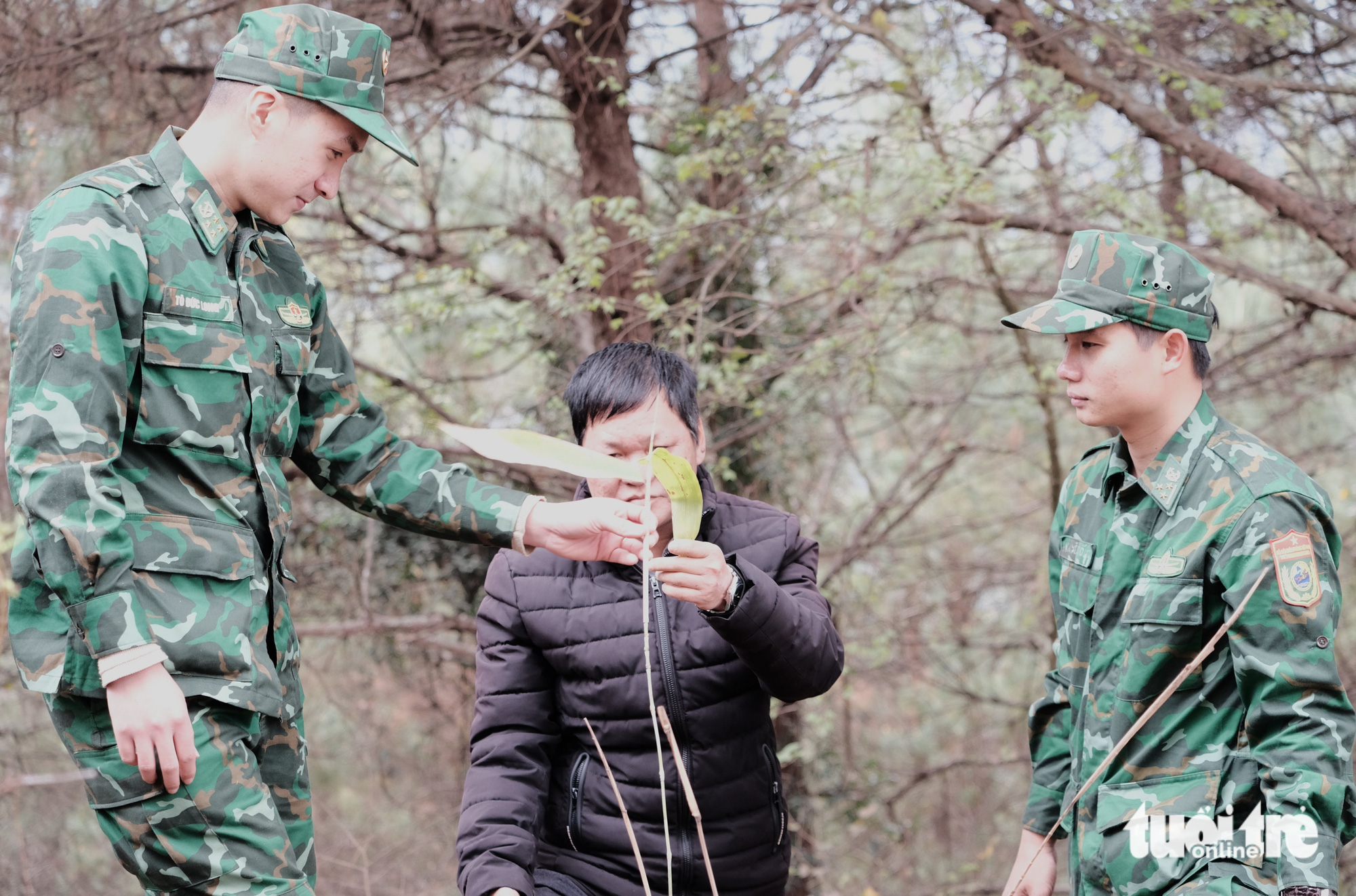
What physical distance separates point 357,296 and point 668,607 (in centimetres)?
337

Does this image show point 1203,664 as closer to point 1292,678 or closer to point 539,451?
point 1292,678

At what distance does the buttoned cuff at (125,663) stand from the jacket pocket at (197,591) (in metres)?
0.07

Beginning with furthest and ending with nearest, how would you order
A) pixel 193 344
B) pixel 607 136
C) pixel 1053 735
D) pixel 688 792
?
1. pixel 607 136
2. pixel 1053 735
3. pixel 193 344
4. pixel 688 792

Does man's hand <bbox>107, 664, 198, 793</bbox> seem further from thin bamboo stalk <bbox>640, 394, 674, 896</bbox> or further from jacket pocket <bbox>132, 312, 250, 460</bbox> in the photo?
thin bamboo stalk <bbox>640, 394, 674, 896</bbox>

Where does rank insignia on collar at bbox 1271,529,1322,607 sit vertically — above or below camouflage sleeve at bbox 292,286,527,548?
above

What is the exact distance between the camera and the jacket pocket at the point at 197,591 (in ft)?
6.18

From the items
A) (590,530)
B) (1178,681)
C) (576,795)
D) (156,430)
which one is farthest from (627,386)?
(1178,681)

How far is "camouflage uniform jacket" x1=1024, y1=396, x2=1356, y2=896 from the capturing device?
1977mm

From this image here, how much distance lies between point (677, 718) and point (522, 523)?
0.48m

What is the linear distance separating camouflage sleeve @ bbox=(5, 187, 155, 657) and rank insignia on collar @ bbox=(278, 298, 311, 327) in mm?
303

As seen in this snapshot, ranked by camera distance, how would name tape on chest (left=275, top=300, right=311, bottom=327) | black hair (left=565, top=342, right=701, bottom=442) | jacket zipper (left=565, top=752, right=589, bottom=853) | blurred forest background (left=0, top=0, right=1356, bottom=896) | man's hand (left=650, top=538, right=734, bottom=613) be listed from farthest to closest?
blurred forest background (left=0, top=0, right=1356, bottom=896) < black hair (left=565, top=342, right=701, bottom=442) < jacket zipper (left=565, top=752, right=589, bottom=853) < name tape on chest (left=275, top=300, right=311, bottom=327) < man's hand (left=650, top=538, right=734, bottom=613)

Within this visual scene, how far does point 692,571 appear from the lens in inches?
81.7

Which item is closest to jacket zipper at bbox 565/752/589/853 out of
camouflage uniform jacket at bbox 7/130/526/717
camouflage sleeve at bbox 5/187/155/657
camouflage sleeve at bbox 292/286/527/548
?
camouflage sleeve at bbox 292/286/527/548

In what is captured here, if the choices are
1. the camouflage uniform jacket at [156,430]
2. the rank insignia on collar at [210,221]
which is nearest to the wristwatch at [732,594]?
the camouflage uniform jacket at [156,430]
